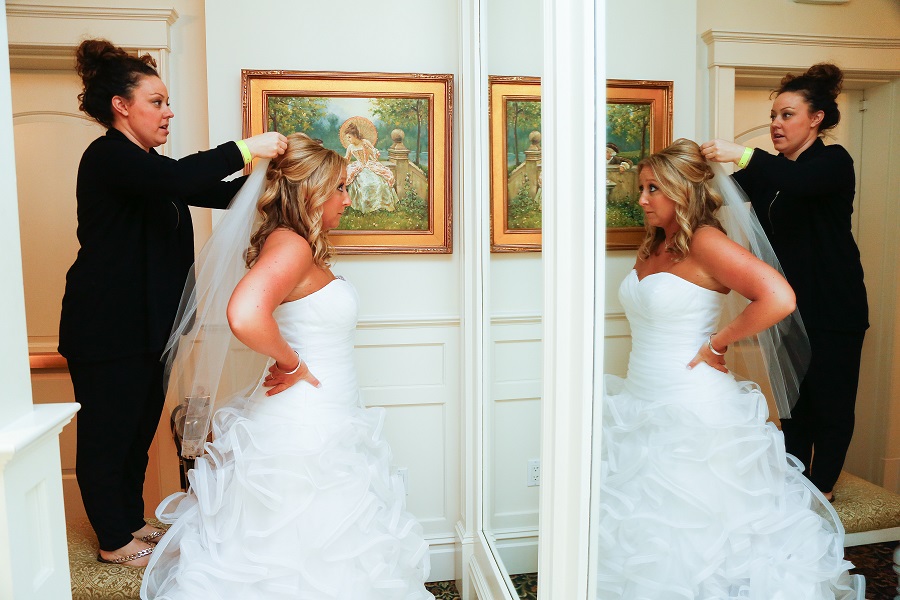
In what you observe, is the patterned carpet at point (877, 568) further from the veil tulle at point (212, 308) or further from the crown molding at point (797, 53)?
the veil tulle at point (212, 308)

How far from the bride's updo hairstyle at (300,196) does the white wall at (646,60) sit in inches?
43.4

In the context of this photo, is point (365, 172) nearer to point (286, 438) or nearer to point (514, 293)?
point (514, 293)

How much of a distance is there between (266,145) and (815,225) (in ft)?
5.49

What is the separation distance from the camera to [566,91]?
1289 millimetres

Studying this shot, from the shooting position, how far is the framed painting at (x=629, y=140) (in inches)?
36.9

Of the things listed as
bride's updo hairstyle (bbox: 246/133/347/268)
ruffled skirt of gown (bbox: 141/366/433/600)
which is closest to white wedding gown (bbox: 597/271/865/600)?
ruffled skirt of gown (bbox: 141/366/433/600)

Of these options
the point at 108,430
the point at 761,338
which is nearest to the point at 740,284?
the point at 761,338

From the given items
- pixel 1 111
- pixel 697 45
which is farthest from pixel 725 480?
pixel 1 111

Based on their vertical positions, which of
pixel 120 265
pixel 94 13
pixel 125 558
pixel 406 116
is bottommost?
pixel 125 558

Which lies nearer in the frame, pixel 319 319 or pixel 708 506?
pixel 708 506

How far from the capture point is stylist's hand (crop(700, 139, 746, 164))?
2.50 feet

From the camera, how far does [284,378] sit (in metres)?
1.91

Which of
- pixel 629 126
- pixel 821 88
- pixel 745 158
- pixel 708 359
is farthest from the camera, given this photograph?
pixel 629 126

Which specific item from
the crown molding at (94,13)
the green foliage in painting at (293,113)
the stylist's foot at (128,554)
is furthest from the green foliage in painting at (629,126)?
the crown molding at (94,13)
